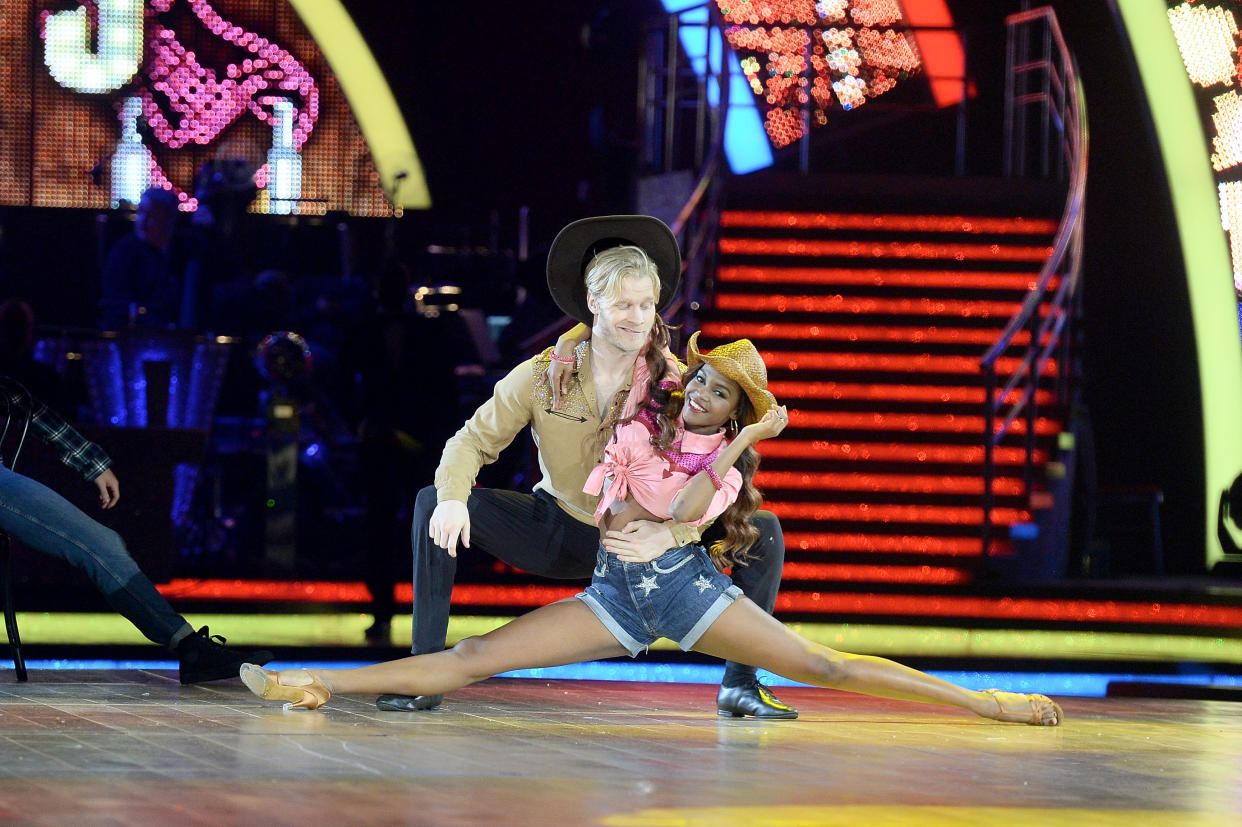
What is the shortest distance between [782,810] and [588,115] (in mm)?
9933

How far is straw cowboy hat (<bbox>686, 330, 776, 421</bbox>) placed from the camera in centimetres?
427

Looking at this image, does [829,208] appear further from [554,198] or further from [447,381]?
[447,381]

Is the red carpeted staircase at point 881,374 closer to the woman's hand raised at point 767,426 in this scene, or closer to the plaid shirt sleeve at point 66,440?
the plaid shirt sleeve at point 66,440

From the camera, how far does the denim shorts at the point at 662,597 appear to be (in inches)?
168

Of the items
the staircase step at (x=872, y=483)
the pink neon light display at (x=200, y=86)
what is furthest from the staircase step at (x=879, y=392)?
the pink neon light display at (x=200, y=86)

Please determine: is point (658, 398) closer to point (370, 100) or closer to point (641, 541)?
point (641, 541)

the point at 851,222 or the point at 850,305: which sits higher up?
the point at 851,222

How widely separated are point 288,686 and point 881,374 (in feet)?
20.5

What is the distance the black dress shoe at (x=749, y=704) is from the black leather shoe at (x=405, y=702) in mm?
845

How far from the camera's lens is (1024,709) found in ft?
15.5

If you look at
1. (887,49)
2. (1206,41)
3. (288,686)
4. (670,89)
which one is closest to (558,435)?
(288,686)

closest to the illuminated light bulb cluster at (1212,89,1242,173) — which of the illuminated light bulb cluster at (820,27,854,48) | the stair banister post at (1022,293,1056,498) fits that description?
the stair banister post at (1022,293,1056,498)

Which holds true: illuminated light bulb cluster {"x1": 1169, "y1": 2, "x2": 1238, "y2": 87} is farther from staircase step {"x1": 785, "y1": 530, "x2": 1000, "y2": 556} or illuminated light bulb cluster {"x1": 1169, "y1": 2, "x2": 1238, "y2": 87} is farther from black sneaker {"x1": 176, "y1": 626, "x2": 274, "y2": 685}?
black sneaker {"x1": 176, "y1": 626, "x2": 274, "y2": 685}

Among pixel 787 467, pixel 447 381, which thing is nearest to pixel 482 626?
pixel 447 381
